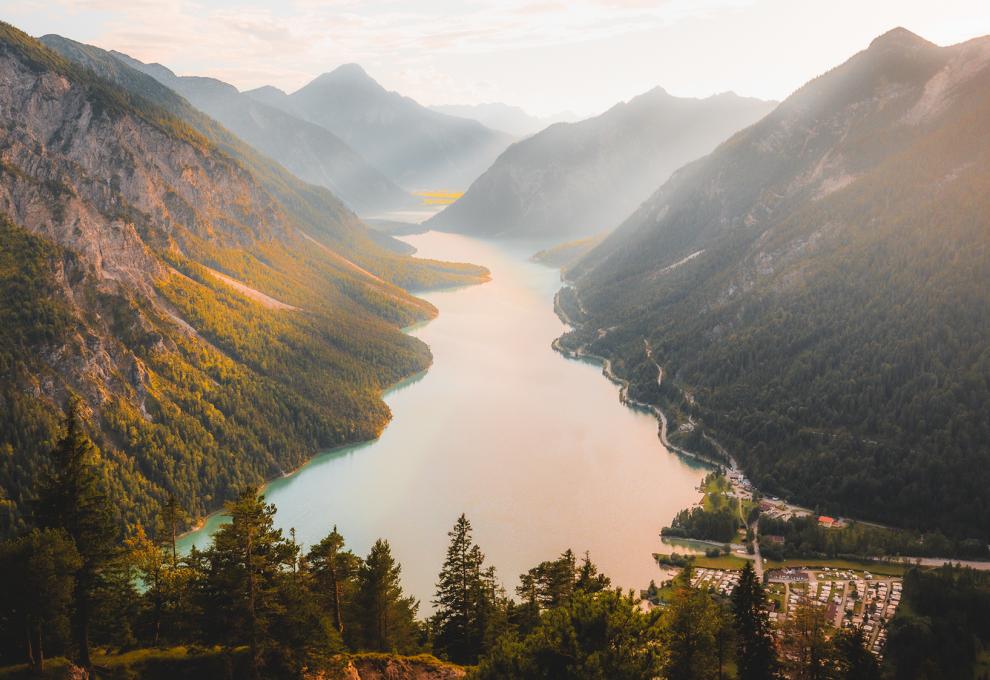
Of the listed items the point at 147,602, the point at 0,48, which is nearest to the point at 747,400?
the point at 147,602

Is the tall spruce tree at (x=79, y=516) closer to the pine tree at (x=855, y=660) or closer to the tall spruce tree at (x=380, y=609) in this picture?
the tall spruce tree at (x=380, y=609)

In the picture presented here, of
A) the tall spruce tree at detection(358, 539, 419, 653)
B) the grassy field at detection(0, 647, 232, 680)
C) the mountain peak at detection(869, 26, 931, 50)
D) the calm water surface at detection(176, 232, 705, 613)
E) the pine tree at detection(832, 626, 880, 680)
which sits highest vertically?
the mountain peak at detection(869, 26, 931, 50)

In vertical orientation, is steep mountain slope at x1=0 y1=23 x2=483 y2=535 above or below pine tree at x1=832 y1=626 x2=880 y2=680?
above

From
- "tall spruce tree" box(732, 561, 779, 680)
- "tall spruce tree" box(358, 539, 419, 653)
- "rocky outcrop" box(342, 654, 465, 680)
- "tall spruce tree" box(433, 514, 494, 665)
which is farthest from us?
"tall spruce tree" box(433, 514, 494, 665)

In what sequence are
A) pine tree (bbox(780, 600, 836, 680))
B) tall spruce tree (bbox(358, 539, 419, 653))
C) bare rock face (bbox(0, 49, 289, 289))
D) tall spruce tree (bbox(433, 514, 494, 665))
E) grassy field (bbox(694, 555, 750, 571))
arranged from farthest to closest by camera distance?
bare rock face (bbox(0, 49, 289, 289))
grassy field (bbox(694, 555, 750, 571))
tall spruce tree (bbox(433, 514, 494, 665))
tall spruce tree (bbox(358, 539, 419, 653))
pine tree (bbox(780, 600, 836, 680))

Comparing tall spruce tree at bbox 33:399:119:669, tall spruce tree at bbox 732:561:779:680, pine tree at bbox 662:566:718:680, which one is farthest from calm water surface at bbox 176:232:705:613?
tall spruce tree at bbox 33:399:119:669

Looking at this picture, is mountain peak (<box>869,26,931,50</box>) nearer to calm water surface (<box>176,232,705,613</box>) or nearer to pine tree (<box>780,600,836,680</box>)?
calm water surface (<box>176,232,705,613</box>)

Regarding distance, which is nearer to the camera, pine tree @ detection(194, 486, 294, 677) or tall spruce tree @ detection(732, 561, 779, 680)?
pine tree @ detection(194, 486, 294, 677)
